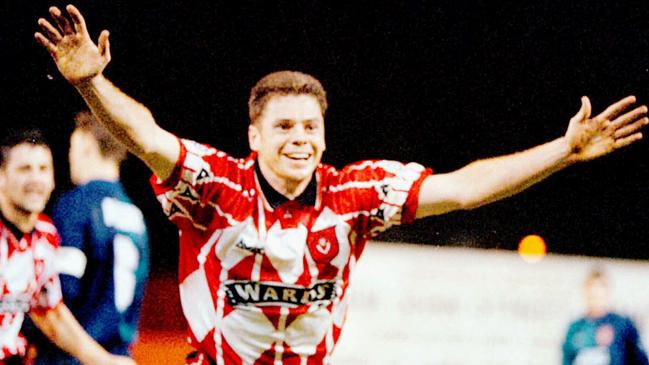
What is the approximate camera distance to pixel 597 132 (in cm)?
351

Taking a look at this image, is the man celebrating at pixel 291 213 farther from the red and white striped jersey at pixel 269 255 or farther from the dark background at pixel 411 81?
the dark background at pixel 411 81

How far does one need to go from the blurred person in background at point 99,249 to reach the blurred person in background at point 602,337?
3994 millimetres

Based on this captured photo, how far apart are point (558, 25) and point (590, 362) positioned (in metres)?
3.26

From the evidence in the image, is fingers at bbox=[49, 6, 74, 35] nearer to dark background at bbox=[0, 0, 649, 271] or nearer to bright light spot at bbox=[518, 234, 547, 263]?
dark background at bbox=[0, 0, 649, 271]

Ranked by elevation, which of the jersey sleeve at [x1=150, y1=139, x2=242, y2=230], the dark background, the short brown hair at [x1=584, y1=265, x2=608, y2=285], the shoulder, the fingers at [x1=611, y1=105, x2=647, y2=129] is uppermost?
the dark background

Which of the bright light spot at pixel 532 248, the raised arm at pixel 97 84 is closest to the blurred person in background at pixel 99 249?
the raised arm at pixel 97 84

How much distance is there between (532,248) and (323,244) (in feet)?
16.8

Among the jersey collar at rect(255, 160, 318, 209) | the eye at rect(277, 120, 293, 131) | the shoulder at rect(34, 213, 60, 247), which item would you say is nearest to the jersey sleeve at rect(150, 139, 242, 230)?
the jersey collar at rect(255, 160, 318, 209)

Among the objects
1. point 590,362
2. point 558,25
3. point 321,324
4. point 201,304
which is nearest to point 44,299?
point 201,304

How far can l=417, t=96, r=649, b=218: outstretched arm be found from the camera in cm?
344

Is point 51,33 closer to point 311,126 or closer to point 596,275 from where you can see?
point 311,126

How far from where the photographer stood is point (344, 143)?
8.86 metres

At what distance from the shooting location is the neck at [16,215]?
4.74 m

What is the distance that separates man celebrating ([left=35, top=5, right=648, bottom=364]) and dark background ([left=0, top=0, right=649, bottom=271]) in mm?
4491
